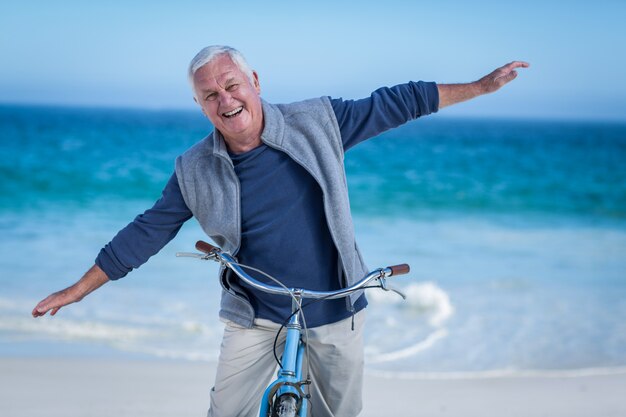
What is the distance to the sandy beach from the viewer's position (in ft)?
12.6

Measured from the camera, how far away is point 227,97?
2162 mm

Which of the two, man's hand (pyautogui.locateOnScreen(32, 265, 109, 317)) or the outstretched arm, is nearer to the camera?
man's hand (pyautogui.locateOnScreen(32, 265, 109, 317))

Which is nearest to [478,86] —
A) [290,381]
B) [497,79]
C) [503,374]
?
[497,79]

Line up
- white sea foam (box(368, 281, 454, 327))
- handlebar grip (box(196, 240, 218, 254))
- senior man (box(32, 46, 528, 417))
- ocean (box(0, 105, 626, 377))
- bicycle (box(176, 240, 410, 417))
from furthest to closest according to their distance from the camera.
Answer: white sea foam (box(368, 281, 454, 327)), ocean (box(0, 105, 626, 377)), senior man (box(32, 46, 528, 417)), handlebar grip (box(196, 240, 218, 254)), bicycle (box(176, 240, 410, 417))

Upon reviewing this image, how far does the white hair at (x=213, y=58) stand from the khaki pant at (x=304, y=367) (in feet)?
2.25

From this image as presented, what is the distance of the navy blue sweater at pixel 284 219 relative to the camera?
7.36 ft

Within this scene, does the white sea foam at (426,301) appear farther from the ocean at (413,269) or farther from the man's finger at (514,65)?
the man's finger at (514,65)

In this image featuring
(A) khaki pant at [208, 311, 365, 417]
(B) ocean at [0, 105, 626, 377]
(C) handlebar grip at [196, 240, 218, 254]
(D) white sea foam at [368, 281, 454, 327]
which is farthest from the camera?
(D) white sea foam at [368, 281, 454, 327]

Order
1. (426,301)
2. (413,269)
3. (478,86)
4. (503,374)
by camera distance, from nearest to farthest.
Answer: (478,86)
(503,374)
(426,301)
(413,269)

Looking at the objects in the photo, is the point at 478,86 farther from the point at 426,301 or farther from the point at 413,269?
the point at 413,269

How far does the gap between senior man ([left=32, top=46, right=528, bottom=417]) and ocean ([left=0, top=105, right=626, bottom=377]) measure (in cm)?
221

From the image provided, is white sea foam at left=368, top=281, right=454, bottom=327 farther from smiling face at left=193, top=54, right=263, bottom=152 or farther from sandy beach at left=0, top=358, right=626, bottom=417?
smiling face at left=193, top=54, right=263, bottom=152

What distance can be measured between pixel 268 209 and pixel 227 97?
32cm

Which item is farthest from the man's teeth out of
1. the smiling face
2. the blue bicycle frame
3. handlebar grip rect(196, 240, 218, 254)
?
the blue bicycle frame
